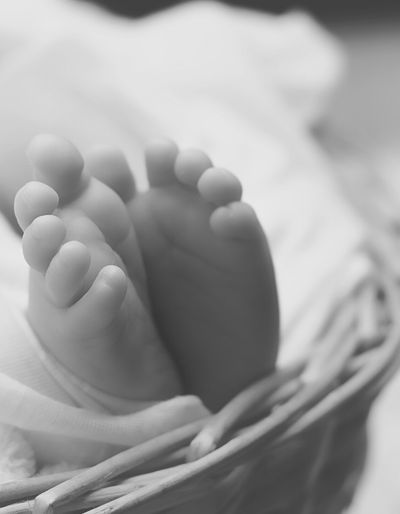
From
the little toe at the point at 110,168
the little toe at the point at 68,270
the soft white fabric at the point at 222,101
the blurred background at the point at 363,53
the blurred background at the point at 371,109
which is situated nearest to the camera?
the little toe at the point at 68,270

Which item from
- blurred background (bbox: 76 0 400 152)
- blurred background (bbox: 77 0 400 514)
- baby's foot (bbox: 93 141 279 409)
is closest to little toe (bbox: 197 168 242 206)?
baby's foot (bbox: 93 141 279 409)

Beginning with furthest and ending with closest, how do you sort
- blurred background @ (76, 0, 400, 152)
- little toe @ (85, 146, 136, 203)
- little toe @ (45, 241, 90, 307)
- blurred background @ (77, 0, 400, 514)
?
blurred background @ (76, 0, 400, 152), blurred background @ (77, 0, 400, 514), little toe @ (85, 146, 136, 203), little toe @ (45, 241, 90, 307)

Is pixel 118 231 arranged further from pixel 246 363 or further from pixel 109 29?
pixel 109 29

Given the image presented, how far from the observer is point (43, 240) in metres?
0.47

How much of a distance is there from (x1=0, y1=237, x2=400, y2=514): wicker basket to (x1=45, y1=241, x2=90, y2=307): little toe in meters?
0.10

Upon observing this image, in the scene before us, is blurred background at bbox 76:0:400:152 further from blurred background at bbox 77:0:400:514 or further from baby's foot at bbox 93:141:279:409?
baby's foot at bbox 93:141:279:409

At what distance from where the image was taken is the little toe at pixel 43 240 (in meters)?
0.47

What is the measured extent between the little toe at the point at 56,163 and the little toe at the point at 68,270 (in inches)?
2.1

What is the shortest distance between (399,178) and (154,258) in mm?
1004

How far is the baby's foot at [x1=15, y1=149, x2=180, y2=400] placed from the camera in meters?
0.47

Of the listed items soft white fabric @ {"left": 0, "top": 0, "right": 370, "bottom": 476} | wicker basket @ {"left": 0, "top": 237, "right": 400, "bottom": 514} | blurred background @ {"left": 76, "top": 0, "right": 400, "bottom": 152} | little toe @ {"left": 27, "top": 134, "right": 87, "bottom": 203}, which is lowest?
blurred background @ {"left": 76, "top": 0, "right": 400, "bottom": 152}

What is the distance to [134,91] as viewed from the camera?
2.94ft

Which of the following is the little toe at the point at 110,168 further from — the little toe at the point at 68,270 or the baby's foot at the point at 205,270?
the little toe at the point at 68,270

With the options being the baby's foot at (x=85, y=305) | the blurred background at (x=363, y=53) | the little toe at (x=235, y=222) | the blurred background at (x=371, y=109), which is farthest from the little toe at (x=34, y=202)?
the blurred background at (x=363, y=53)
